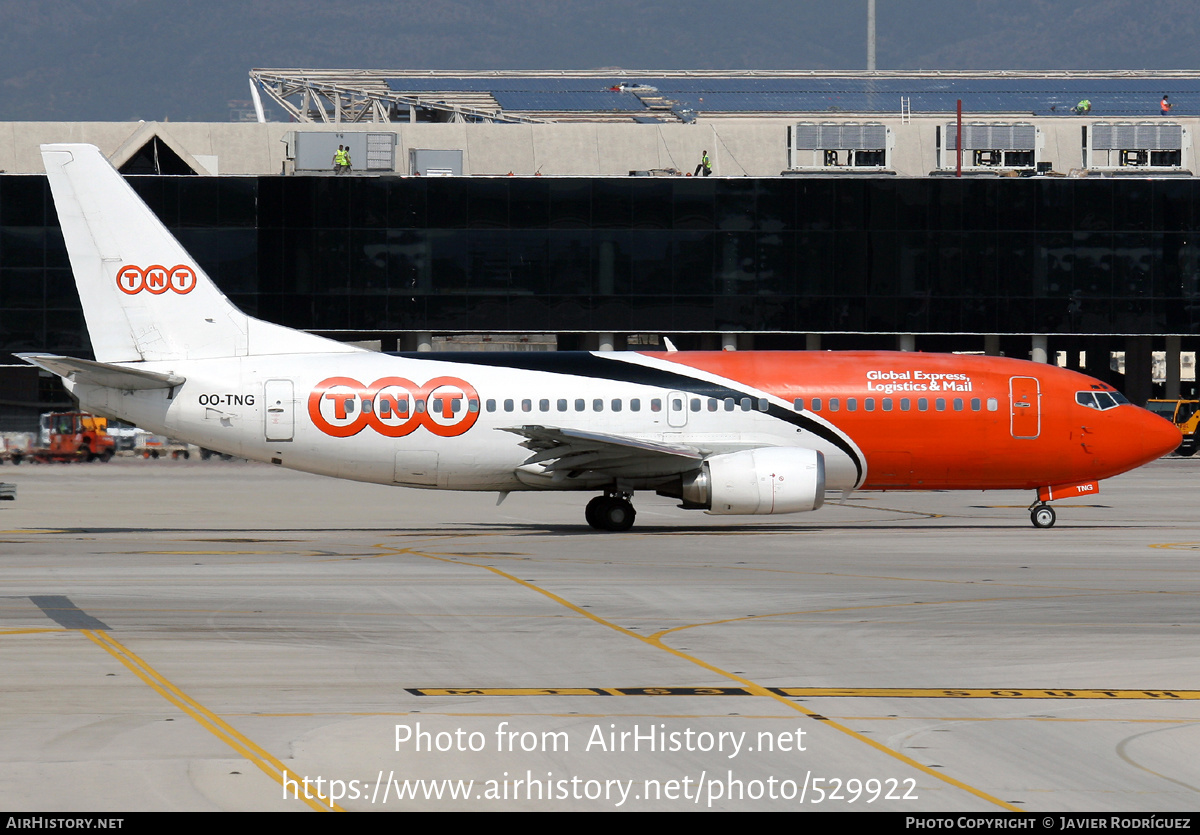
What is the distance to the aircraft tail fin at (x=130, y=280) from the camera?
35500 mm

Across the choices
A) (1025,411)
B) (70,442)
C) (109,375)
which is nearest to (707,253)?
(70,442)

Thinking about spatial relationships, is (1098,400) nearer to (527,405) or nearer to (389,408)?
(527,405)

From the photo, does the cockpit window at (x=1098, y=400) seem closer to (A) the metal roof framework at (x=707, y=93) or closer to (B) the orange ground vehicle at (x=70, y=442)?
(B) the orange ground vehicle at (x=70, y=442)

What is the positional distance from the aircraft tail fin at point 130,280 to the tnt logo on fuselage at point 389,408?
1.65m

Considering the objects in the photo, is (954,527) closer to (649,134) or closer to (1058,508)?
(1058,508)

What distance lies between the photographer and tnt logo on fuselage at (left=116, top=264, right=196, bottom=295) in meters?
35.8

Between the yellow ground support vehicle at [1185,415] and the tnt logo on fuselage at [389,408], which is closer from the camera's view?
the tnt logo on fuselage at [389,408]

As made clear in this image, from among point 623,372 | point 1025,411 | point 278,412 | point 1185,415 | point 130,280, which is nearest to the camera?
point 278,412

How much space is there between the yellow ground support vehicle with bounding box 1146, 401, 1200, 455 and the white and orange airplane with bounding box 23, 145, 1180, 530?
46.3 m

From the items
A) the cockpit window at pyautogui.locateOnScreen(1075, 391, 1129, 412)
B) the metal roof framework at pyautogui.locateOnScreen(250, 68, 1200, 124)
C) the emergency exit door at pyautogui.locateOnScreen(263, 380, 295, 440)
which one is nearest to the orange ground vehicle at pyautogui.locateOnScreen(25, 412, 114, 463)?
the emergency exit door at pyautogui.locateOnScreen(263, 380, 295, 440)

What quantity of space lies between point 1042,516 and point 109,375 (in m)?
23.2

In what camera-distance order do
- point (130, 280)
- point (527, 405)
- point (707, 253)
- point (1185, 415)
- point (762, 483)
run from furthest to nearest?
point (707, 253) < point (1185, 415) < point (527, 405) < point (130, 280) < point (762, 483)

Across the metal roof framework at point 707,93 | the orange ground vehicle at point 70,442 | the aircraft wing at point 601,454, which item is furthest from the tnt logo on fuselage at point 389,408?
the metal roof framework at point 707,93

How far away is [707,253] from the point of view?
82.0m
